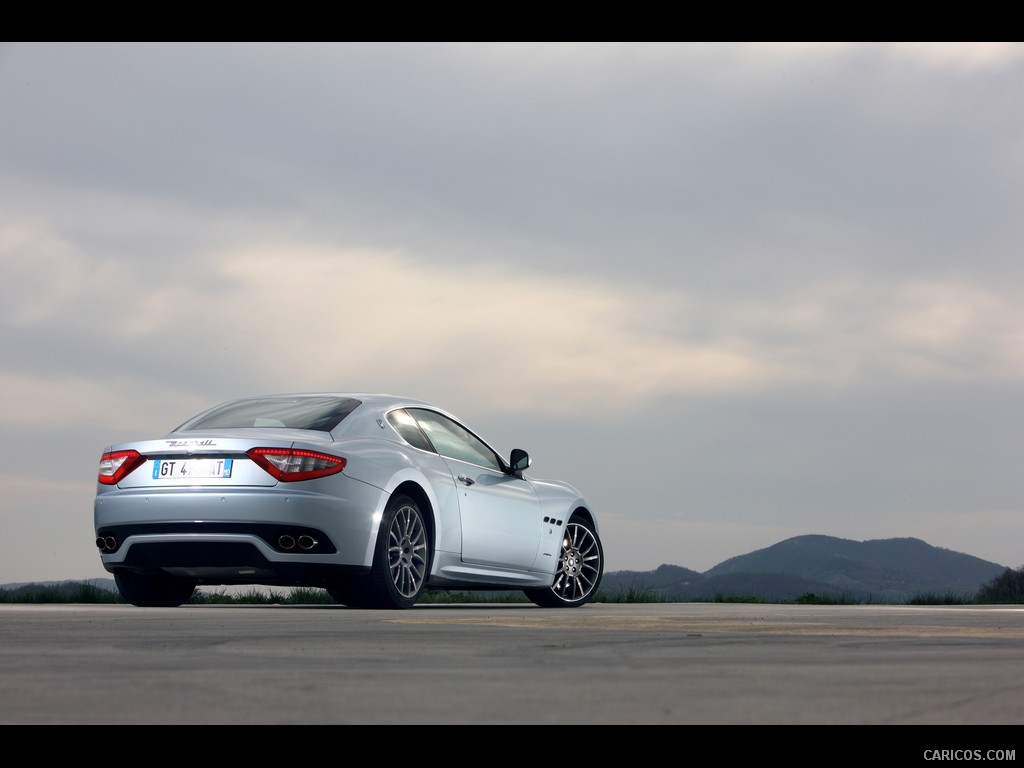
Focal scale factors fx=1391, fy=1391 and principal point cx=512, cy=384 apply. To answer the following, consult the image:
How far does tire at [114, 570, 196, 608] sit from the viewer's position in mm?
10305

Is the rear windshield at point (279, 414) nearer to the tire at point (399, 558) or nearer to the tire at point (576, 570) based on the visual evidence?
the tire at point (399, 558)

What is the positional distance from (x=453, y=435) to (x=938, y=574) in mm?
143131

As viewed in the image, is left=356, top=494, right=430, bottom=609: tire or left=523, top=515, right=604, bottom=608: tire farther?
left=523, top=515, right=604, bottom=608: tire

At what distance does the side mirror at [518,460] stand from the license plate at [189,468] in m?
2.94

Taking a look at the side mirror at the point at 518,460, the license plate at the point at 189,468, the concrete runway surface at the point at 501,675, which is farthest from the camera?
the side mirror at the point at 518,460

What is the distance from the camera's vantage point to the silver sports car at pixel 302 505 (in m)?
9.22

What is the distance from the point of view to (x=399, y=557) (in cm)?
973

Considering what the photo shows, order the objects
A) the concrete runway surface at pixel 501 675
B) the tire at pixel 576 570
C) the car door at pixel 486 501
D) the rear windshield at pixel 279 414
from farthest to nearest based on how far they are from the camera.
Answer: the tire at pixel 576 570 < the car door at pixel 486 501 < the rear windshield at pixel 279 414 < the concrete runway surface at pixel 501 675

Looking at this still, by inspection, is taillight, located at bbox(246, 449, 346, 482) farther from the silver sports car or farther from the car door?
the car door

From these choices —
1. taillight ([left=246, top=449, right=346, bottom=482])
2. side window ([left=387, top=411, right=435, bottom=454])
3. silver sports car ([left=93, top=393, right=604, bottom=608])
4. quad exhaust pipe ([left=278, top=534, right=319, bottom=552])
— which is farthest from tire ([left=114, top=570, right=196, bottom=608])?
side window ([left=387, top=411, right=435, bottom=454])

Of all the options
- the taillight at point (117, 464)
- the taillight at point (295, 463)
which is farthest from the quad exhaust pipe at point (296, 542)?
the taillight at point (117, 464)

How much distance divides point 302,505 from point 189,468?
0.89 m

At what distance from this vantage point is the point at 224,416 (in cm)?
1038
